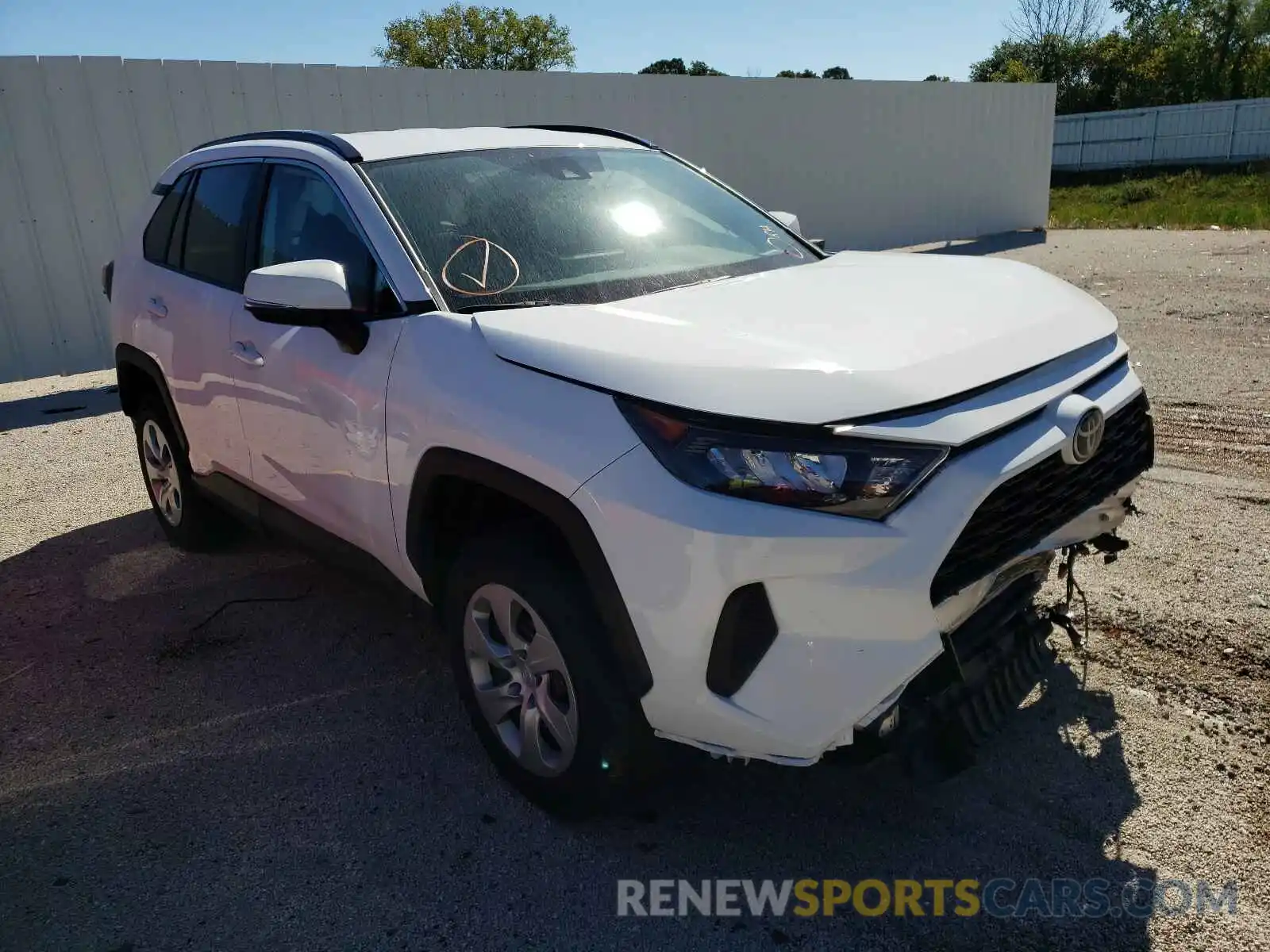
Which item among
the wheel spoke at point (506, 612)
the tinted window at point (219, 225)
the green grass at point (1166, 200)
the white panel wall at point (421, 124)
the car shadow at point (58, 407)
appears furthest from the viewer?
the green grass at point (1166, 200)

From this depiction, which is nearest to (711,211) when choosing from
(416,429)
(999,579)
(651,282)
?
(651,282)

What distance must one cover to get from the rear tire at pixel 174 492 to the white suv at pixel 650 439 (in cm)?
89

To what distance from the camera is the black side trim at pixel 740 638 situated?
2088 mm

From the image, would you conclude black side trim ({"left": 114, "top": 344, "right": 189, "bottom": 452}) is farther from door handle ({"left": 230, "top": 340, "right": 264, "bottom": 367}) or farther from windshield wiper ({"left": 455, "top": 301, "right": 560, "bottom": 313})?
windshield wiper ({"left": 455, "top": 301, "right": 560, "bottom": 313})

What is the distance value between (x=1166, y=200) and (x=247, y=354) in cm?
2560

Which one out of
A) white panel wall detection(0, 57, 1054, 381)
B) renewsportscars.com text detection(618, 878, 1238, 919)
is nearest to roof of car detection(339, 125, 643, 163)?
renewsportscars.com text detection(618, 878, 1238, 919)

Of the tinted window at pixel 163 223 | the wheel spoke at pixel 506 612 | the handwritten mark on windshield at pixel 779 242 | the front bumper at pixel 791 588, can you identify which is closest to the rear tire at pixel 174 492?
the tinted window at pixel 163 223

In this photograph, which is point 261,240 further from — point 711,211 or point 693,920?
point 693,920

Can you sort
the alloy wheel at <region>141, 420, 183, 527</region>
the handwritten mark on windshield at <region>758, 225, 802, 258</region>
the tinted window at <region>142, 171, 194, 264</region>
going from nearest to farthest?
the handwritten mark on windshield at <region>758, 225, 802, 258</region>
the tinted window at <region>142, 171, 194, 264</region>
the alloy wheel at <region>141, 420, 183, 527</region>

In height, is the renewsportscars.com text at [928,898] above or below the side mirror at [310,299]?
below

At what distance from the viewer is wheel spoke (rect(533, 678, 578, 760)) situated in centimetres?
255

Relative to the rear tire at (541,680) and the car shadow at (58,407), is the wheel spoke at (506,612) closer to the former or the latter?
the rear tire at (541,680)

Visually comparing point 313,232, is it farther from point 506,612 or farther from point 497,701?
point 497,701

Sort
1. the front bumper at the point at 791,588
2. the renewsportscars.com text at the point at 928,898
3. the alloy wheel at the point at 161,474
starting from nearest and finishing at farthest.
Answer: the front bumper at the point at 791,588 < the renewsportscars.com text at the point at 928,898 < the alloy wheel at the point at 161,474
